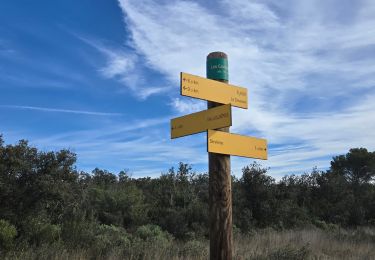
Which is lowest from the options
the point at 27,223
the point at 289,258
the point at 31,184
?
the point at 289,258

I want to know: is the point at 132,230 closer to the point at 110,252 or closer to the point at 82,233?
the point at 82,233

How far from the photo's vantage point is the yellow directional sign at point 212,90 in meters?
5.64

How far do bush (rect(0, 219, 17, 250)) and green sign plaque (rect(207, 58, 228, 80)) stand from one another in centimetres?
666

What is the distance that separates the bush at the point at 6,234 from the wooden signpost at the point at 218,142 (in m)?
6.19

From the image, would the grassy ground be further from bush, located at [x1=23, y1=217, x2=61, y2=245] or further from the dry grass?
bush, located at [x1=23, y1=217, x2=61, y2=245]

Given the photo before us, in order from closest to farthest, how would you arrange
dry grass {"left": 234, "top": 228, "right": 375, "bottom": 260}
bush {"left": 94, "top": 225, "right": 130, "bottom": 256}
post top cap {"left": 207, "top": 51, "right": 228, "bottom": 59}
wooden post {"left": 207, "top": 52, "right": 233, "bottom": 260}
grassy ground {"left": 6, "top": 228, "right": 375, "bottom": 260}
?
wooden post {"left": 207, "top": 52, "right": 233, "bottom": 260} → post top cap {"left": 207, "top": 51, "right": 228, "bottom": 59} → grassy ground {"left": 6, "top": 228, "right": 375, "bottom": 260} → bush {"left": 94, "top": 225, "right": 130, "bottom": 256} → dry grass {"left": 234, "top": 228, "right": 375, "bottom": 260}

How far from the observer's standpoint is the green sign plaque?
20.3 feet

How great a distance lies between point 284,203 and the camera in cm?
2355

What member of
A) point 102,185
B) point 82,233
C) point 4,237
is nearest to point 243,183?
point 102,185

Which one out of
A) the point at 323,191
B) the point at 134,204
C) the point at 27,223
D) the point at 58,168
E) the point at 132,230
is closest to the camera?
the point at 27,223

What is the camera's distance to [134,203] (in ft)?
59.9

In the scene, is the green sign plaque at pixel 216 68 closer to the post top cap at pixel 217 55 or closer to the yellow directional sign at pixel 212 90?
the post top cap at pixel 217 55

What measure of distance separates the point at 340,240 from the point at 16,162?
1140cm

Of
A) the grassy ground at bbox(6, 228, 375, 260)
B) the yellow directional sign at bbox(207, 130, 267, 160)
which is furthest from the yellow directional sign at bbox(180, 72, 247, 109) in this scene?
the grassy ground at bbox(6, 228, 375, 260)
